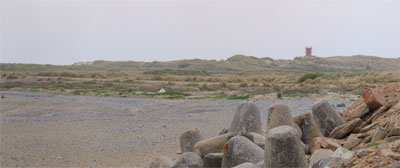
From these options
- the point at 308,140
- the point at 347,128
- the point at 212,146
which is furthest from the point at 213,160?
the point at 347,128

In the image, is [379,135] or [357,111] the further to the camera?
[357,111]

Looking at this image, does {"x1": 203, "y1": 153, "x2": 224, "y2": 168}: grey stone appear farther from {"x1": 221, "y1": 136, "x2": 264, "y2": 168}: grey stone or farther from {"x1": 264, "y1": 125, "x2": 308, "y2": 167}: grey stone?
{"x1": 264, "y1": 125, "x2": 308, "y2": 167}: grey stone

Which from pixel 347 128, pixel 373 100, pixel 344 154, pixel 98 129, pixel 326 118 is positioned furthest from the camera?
pixel 98 129

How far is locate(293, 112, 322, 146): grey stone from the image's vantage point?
8.90 m

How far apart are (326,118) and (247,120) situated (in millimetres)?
1850

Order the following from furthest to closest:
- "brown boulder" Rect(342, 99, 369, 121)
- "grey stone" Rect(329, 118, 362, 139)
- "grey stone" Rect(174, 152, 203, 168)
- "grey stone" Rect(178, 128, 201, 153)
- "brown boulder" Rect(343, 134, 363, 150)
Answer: "brown boulder" Rect(342, 99, 369, 121)
"grey stone" Rect(178, 128, 201, 153)
"grey stone" Rect(329, 118, 362, 139)
"brown boulder" Rect(343, 134, 363, 150)
"grey stone" Rect(174, 152, 203, 168)

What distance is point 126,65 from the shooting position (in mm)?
120375

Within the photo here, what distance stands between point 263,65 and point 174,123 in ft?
300

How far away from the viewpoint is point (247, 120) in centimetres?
932

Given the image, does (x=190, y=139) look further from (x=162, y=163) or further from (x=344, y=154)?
(x=344, y=154)

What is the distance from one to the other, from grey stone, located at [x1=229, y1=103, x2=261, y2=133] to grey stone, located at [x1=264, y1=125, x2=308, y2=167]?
11.7 ft

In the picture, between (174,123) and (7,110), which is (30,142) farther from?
(7,110)

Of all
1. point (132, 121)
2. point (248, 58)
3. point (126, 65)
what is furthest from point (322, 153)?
Answer: point (126, 65)

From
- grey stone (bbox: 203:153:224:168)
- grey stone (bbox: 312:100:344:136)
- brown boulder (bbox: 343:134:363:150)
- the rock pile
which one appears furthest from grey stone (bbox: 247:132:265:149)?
grey stone (bbox: 312:100:344:136)
